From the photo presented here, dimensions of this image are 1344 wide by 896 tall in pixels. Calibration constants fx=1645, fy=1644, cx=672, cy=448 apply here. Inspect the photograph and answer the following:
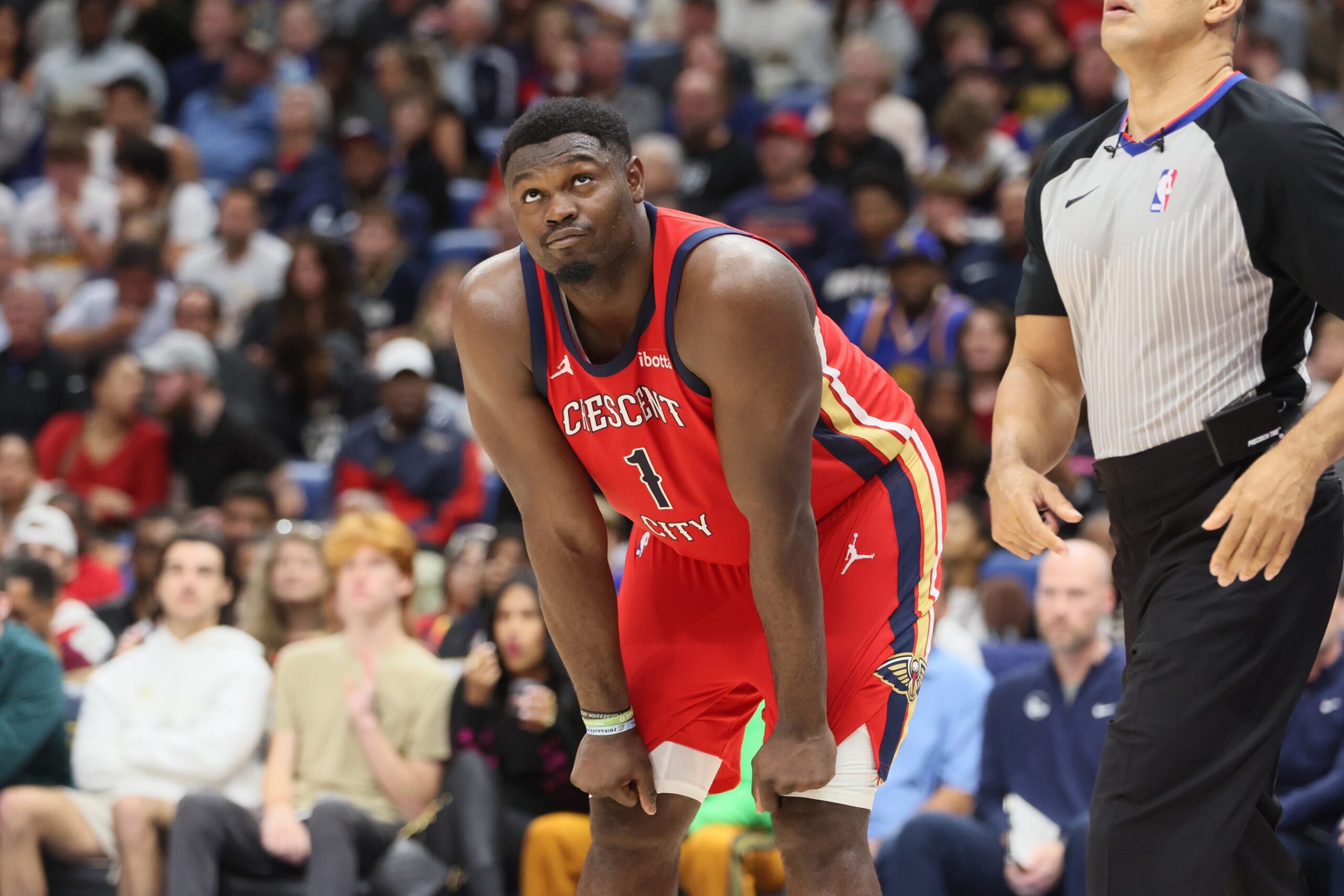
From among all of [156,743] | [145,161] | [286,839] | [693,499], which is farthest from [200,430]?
[693,499]

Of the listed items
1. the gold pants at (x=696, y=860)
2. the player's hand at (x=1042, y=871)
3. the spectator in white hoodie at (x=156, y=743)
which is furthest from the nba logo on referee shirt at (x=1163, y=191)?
the spectator in white hoodie at (x=156, y=743)

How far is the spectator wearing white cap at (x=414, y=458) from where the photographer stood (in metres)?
9.32

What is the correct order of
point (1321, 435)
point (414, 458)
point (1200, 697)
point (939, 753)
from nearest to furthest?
point (1321, 435), point (1200, 697), point (939, 753), point (414, 458)

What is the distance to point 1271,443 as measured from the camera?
313cm

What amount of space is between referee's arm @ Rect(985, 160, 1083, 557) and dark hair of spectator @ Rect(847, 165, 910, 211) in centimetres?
667

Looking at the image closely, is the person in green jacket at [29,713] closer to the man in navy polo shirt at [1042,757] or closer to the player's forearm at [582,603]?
the man in navy polo shirt at [1042,757]

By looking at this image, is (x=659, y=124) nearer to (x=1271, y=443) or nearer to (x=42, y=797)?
(x=42, y=797)

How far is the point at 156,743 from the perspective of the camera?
21.5ft

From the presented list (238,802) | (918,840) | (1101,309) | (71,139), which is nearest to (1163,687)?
(1101,309)

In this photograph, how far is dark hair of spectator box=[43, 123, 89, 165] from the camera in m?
12.0

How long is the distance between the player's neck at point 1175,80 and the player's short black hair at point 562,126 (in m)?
1.05

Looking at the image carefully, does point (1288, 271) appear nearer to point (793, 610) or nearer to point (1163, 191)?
point (1163, 191)

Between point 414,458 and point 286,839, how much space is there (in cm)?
336

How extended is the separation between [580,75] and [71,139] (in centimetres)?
383
